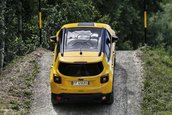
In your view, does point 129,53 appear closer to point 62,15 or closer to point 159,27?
point 62,15

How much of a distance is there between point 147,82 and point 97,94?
94.1 inches

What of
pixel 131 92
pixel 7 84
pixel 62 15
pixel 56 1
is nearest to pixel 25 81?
pixel 7 84

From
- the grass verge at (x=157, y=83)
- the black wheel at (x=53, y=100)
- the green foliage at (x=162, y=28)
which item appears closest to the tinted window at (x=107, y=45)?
the grass verge at (x=157, y=83)

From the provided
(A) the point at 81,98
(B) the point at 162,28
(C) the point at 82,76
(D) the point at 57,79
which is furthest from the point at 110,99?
(B) the point at 162,28

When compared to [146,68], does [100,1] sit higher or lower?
lower

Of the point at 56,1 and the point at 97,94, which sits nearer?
the point at 97,94

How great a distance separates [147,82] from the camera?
49.9ft

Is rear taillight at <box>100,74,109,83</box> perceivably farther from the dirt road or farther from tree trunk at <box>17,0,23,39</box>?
tree trunk at <box>17,0,23,39</box>

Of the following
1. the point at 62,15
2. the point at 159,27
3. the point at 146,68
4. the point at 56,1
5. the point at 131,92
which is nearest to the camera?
the point at 131,92

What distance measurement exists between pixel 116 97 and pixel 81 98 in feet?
4.71

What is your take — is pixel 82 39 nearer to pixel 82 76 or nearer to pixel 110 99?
pixel 82 76

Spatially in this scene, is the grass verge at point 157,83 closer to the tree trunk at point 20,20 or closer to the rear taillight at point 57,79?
the rear taillight at point 57,79

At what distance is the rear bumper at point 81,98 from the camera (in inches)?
527

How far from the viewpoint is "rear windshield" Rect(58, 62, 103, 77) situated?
44.0 ft
